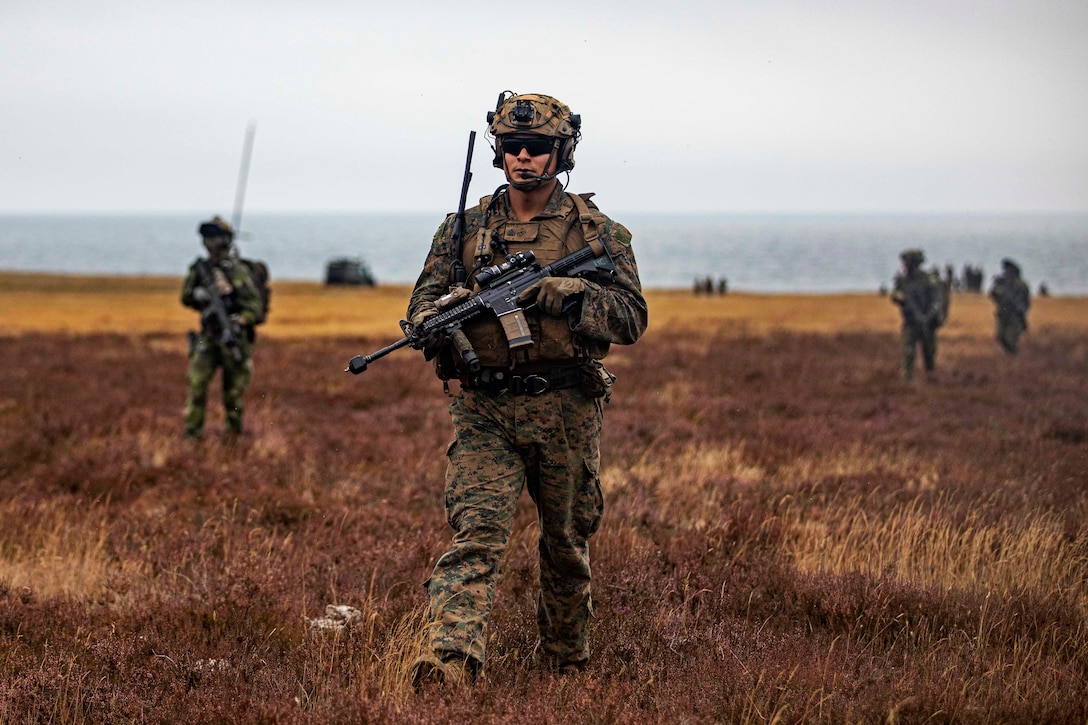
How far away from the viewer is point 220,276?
11.2 metres

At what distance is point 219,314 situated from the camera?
10922 mm

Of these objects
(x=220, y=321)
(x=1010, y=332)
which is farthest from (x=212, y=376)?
(x=1010, y=332)

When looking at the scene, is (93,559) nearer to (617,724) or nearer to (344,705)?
(344,705)

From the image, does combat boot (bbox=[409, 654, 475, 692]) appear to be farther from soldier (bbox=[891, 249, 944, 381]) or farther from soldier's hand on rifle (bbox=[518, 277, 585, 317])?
soldier (bbox=[891, 249, 944, 381])

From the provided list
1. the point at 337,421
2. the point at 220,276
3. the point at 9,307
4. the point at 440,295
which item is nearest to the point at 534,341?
the point at 440,295

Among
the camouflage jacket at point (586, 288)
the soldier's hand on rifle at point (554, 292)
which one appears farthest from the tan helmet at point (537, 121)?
the soldier's hand on rifle at point (554, 292)

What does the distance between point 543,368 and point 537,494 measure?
536mm

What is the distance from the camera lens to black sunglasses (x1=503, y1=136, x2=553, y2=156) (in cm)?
464

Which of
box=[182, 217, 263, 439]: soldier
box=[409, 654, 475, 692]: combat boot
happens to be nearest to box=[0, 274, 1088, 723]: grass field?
box=[409, 654, 475, 692]: combat boot

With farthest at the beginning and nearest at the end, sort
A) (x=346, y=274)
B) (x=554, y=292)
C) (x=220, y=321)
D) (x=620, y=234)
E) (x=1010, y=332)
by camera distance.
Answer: (x=346, y=274), (x=1010, y=332), (x=220, y=321), (x=620, y=234), (x=554, y=292)

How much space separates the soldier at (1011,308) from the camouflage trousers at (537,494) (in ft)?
63.7

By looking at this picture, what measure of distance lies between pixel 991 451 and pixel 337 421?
7104 millimetres

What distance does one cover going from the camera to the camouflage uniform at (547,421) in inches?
171

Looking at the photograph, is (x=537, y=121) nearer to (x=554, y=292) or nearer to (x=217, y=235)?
(x=554, y=292)
